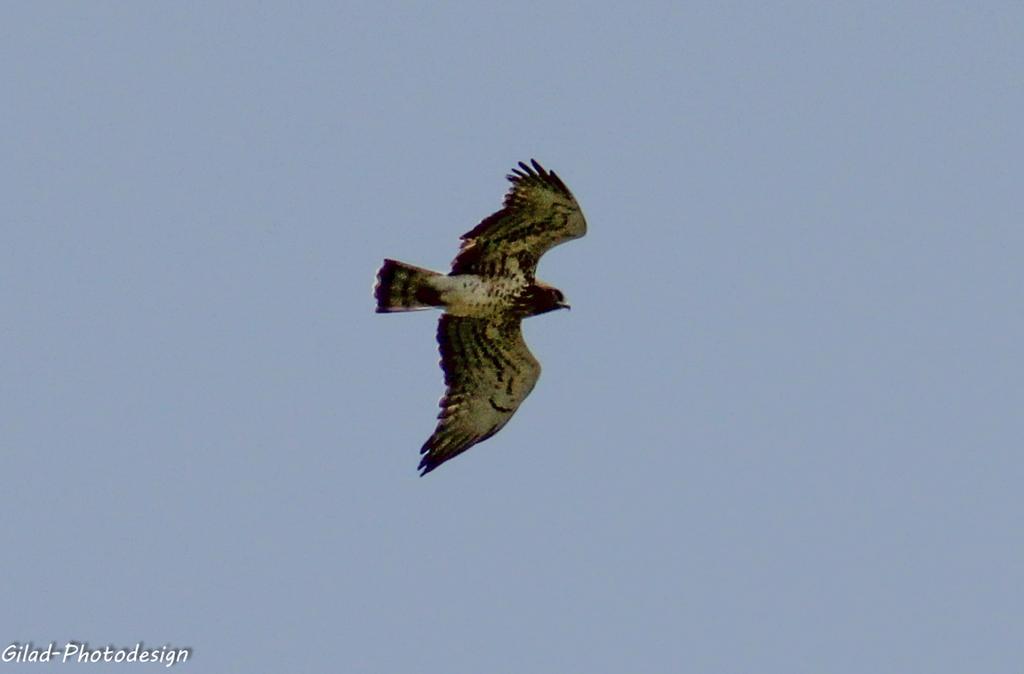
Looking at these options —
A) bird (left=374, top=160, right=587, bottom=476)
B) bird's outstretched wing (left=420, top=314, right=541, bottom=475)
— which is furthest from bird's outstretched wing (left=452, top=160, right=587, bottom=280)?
bird's outstretched wing (left=420, top=314, right=541, bottom=475)

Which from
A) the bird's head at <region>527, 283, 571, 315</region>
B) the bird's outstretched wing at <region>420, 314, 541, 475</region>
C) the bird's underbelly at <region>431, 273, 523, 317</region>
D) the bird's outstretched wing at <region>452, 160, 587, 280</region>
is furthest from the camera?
the bird's outstretched wing at <region>420, 314, 541, 475</region>

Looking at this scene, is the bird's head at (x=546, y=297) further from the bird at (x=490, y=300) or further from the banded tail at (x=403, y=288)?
the banded tail at (x=403, y=288)

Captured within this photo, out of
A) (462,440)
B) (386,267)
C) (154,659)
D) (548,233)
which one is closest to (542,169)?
(548,233)

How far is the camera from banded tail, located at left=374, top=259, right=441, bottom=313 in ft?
41.8

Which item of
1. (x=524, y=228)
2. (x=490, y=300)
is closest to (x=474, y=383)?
(x=490, y=300)

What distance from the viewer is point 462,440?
13156 mm

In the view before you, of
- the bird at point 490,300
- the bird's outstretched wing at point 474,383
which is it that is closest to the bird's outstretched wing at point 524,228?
the bird at point 490,300

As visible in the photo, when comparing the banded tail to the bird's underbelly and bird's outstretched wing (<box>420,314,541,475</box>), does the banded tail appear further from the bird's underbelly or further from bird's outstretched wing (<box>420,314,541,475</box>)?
bird's outstretched wing (<box>420,314,541,475</box>)

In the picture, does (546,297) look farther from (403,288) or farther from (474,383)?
(403,288)

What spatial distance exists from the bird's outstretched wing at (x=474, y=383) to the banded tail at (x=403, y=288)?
0.33m

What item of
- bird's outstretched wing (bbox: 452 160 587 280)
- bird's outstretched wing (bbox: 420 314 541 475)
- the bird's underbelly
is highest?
bird's outstretched wing (bbox: 452 160 587 280)

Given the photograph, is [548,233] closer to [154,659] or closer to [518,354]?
[518,354]

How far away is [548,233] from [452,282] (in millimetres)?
797

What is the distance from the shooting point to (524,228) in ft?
41.1
